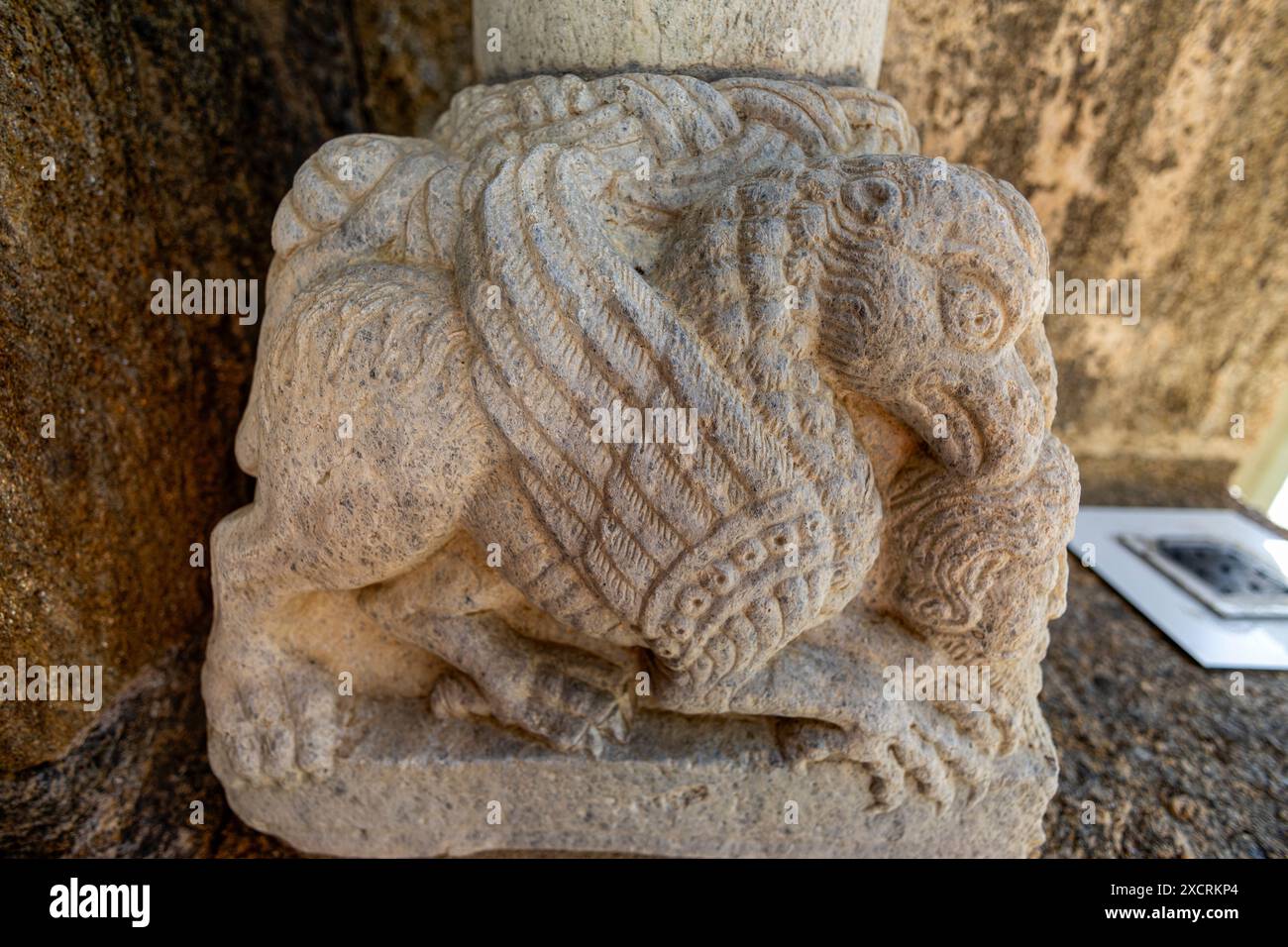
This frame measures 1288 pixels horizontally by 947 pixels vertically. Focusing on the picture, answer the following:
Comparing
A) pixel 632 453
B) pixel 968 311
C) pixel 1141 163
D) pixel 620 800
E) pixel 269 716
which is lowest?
pixel 620 800

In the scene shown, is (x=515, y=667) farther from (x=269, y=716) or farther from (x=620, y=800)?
(x=269, y=716)

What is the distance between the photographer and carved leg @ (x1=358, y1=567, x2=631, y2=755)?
1.45 meters

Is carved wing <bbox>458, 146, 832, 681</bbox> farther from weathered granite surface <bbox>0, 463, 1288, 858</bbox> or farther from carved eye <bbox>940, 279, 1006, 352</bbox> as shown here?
weathered granite surface <bbox>0, 463, 1288, 858</bbox>

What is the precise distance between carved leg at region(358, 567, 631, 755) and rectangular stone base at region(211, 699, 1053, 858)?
0.21 ft

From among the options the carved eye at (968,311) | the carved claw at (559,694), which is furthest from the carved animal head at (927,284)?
the carved claw at (559,694)

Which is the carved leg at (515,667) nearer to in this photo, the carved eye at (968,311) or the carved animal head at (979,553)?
the carved animal head at (979,553)

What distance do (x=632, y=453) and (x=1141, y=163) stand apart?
8.00 feet

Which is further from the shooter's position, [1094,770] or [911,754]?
[1094,770]

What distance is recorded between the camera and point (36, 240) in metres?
1.51

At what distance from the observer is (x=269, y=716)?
1506 mm

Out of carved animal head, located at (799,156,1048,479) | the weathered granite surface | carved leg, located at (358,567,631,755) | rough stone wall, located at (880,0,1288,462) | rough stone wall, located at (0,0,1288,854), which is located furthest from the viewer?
rough stone wall, located at (880,0,1288,462)

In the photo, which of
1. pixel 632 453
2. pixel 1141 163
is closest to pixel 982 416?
pixel 632 453

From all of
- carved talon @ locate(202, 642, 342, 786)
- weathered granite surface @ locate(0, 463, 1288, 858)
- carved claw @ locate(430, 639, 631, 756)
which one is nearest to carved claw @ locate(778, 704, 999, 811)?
carved claw @ locate(430, 639, 631, 756)

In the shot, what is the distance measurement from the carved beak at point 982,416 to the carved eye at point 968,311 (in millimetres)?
44
